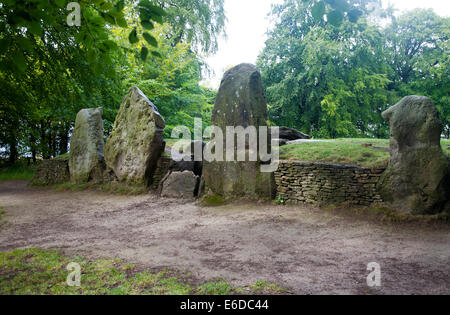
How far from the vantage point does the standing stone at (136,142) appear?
8.91 m

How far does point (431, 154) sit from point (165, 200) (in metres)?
5.84

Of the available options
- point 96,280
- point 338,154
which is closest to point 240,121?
point 338,154

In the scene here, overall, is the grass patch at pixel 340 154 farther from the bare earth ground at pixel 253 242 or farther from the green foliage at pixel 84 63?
the green foliage at pixel 84 63

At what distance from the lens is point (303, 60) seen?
1752 centimetres

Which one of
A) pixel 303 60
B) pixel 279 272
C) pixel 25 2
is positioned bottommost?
pixel 279 272

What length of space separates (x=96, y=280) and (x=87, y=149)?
8.18 meters

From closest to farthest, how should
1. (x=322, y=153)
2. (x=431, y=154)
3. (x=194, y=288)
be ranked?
(x=194, y=288) → (x=431, y=154) → (x=322, y=153)

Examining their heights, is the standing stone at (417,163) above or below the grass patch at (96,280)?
above

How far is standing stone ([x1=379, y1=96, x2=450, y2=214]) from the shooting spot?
4.98 meters

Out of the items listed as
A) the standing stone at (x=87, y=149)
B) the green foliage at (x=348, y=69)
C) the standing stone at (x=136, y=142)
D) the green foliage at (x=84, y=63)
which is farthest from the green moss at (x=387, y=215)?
the green foliage at (x=348, y=69)

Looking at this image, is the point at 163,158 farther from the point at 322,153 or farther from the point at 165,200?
the point at 322,153

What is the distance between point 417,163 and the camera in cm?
516

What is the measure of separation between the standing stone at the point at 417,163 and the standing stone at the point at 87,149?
8505 millimetres
